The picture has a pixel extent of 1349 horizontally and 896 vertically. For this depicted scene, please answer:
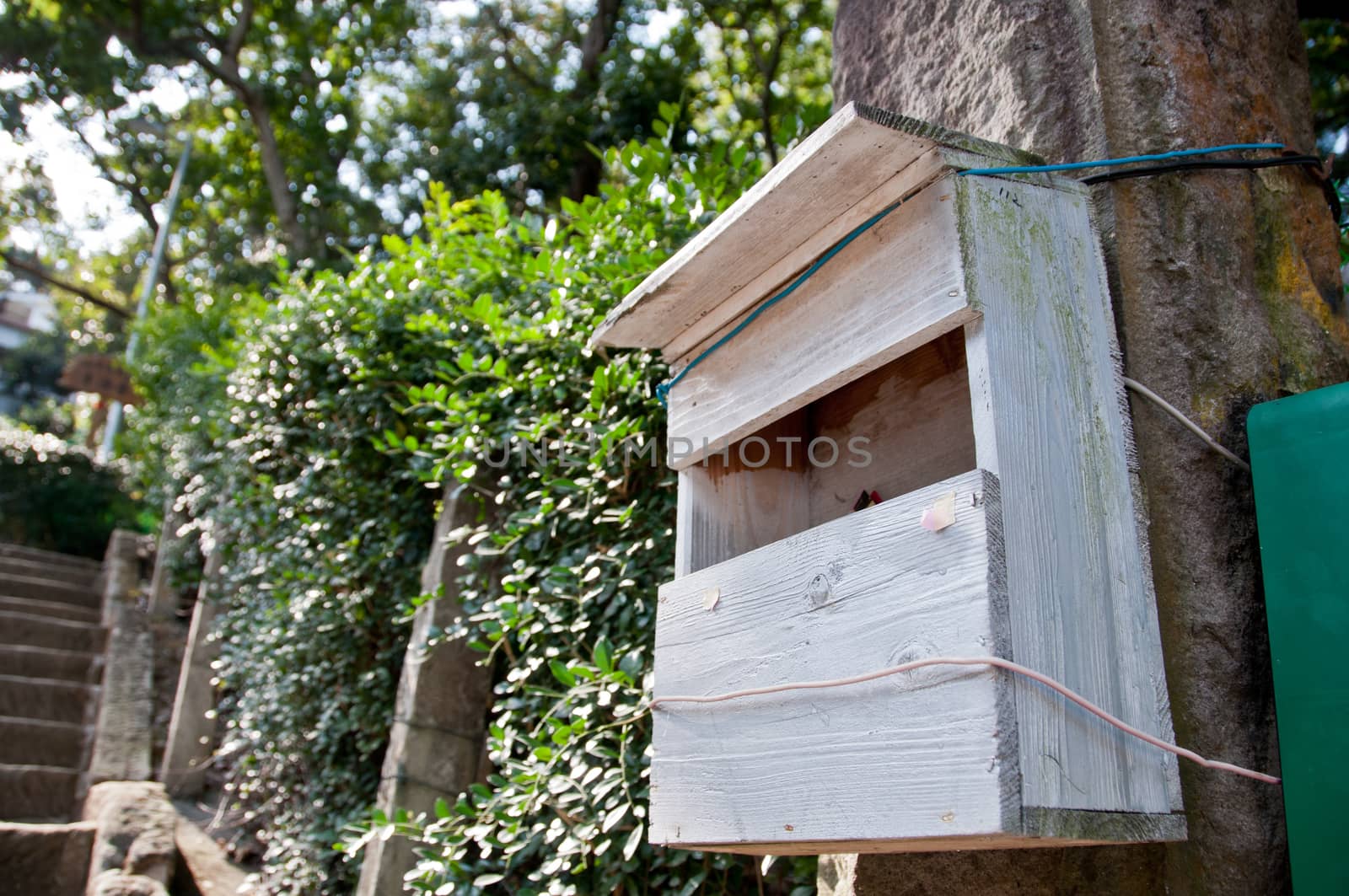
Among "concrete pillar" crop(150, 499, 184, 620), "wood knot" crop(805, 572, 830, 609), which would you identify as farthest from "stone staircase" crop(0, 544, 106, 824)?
"wood knot" crop(805, 572, 830, 609)

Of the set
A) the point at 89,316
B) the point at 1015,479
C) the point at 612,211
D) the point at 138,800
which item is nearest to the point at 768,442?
the point at 1015,479

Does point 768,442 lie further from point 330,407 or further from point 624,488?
point 330,407

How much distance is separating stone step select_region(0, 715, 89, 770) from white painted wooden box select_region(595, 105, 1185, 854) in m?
5.30

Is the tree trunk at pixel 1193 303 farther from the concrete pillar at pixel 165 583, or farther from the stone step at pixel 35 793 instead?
the concrete pillar at pixel 165 583

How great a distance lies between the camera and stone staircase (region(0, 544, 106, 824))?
17.0 ft

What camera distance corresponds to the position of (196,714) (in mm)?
5516

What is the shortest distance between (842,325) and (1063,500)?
1.51 ft

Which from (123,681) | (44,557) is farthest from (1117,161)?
(44,557)

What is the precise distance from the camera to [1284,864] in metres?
1.37

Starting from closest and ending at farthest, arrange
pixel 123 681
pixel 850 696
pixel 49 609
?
1. pixel 850 696
2. pixel 123 681
3. pixel 49 609

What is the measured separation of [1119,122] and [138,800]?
15.5 feet

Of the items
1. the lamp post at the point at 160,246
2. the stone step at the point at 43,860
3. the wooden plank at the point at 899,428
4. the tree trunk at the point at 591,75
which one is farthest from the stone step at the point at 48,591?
the wooden plank at the point at 899,428

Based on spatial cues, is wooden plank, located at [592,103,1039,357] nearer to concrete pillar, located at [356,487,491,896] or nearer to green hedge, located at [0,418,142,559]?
concrete pillar, located at [356,487,491,896]

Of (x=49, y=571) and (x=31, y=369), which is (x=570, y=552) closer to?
(x=49, y=571)
